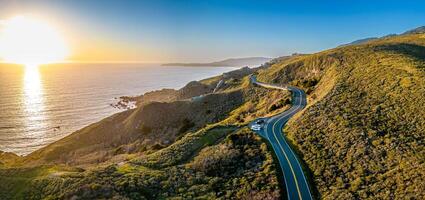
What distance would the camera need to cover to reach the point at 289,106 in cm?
5681

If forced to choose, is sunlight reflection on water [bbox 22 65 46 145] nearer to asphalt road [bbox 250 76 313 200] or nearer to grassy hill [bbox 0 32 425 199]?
grassy hill [bbox 0 32 425 199]

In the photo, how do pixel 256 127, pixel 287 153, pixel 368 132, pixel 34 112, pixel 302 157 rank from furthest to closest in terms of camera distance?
pixel 34 112, pixel 256 127, pixel 368 132, pixel 287 153, pixel 302 157

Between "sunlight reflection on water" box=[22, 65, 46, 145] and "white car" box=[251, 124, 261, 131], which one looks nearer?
"white car" box=[251, 124, 261, 131]

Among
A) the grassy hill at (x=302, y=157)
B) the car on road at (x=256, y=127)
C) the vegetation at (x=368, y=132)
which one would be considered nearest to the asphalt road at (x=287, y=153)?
the car on road at (x=256, y=127)

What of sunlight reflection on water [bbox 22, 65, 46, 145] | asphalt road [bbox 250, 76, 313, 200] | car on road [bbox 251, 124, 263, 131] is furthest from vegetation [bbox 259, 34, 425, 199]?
sunlight reflection on water [bbox 22, 65, 46, 145]

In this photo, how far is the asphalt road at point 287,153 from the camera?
27309 millimetres

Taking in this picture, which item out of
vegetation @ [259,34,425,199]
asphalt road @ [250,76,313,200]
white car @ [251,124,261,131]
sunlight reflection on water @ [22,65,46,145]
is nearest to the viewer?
vegetation @ [259,34,425,199]

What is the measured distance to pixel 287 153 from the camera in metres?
35.4

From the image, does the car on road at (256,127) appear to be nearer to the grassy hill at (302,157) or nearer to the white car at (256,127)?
the white car at (256,127)

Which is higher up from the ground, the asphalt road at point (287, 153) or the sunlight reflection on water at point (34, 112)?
the asphalt road at point (287, 153)

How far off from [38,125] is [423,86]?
103755mm

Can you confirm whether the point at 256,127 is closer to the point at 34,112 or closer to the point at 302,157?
the point at 302,157

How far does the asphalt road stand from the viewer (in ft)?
89.6

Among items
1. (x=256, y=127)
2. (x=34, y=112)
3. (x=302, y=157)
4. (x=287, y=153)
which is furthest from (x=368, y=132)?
(x=34, y=112)
